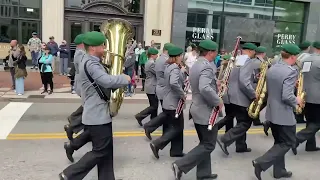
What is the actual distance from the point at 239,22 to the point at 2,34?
13.0 meters

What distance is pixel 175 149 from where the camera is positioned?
6.09 metres

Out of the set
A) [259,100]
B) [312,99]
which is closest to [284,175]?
[259,100]

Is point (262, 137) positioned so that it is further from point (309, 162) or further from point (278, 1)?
point (278, 1)

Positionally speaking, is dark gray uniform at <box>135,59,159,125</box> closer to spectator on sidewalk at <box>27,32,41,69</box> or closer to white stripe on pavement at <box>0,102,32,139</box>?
A: white stripe on pavement at <box>0,102,32,139</box>

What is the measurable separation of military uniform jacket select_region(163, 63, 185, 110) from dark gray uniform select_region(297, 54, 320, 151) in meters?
2.30

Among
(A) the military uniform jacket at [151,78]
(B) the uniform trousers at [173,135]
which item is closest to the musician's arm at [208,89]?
(B) the uniform trousers at [173,135]

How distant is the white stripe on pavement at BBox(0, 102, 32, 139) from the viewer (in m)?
7.35

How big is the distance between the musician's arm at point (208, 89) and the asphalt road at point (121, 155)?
51.1 inches

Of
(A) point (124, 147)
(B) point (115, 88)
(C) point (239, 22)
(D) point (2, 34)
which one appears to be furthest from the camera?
(C) point (239, 22)

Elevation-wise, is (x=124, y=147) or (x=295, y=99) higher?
(x=295, y=99)

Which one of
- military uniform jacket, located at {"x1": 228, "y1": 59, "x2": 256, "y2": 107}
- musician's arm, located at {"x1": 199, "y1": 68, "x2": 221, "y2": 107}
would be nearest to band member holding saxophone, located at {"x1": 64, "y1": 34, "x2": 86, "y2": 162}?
musician's arm, located at {"x1": 199, "y1": 68, "x2": 221, "y2": 107}

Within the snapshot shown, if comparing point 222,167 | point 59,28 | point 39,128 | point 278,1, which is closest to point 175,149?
point 222,167

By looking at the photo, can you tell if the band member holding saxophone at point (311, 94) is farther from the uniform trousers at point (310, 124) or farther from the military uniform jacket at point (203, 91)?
the military uniform jacket at point (203, 91)

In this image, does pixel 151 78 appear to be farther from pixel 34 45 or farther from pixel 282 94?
pixel 34 45
